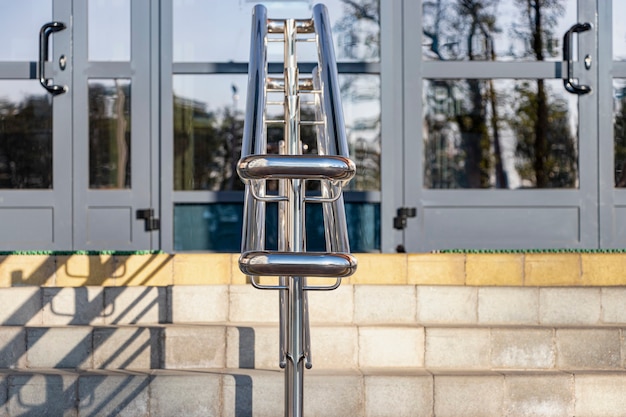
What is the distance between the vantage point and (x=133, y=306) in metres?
3.99

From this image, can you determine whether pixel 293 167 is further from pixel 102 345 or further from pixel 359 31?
pixel 359 31

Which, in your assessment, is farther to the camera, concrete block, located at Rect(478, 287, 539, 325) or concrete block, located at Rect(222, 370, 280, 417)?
concrete block, located at Rect(478, 287, 539, 325)

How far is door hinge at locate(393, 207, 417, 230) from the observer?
529cm

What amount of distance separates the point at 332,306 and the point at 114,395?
1.02 metres

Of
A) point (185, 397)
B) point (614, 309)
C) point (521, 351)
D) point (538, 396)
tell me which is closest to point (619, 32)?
point (614, 309)

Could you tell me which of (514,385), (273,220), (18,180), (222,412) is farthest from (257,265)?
(18,180)

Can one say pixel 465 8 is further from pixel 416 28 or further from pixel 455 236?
pixel 455 236

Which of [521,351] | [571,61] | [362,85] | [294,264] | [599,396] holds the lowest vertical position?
[599,396]

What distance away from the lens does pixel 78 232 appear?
529 cm

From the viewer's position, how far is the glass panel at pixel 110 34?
5.31m

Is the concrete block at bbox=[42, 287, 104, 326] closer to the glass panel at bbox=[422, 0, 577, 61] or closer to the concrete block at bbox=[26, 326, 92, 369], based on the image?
the concrete block at bbox=[26, 326, 92, 369]

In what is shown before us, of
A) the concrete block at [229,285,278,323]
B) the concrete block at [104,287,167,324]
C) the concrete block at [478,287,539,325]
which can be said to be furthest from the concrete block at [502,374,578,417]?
the concrete block at [104,287,167,324]

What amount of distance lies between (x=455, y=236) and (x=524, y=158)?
2.09ft

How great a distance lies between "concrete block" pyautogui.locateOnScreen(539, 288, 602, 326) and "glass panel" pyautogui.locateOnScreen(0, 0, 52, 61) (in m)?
3.28
